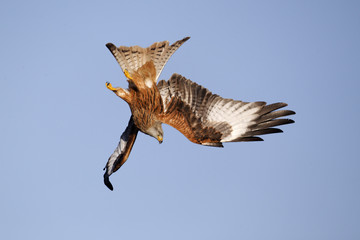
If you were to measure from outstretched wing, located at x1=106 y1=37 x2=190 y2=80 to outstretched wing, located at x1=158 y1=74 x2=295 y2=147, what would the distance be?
434mm

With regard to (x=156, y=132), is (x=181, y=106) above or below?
above

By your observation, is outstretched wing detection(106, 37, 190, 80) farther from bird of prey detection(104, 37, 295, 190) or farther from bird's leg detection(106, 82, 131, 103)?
bird's leg detection(106, 82, 131, 103)

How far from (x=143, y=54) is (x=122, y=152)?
2.18m

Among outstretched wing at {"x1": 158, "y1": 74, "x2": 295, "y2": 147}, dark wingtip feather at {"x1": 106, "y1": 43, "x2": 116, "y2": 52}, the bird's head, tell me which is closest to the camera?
the bird's head

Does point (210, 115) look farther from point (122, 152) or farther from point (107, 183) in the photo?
point (107, 183)

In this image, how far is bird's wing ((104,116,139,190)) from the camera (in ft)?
44.1

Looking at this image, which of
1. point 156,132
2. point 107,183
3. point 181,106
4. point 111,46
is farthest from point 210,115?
point 107,183

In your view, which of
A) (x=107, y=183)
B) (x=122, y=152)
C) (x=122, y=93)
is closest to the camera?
(x=122, y=93)

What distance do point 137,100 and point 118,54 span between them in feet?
3.42

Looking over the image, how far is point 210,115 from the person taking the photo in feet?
42.8

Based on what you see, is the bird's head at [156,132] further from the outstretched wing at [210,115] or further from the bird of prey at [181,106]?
the outstretched wing at [210,115]

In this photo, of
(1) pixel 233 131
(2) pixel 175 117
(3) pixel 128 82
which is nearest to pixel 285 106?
(1) pixel 233 131

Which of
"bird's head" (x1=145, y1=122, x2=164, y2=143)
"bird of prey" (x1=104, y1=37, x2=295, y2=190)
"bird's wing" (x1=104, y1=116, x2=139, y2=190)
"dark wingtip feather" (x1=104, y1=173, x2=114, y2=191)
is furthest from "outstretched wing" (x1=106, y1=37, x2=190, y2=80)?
"dark wingtip feather" (x1=104, y1=173, x2=114, y2=191)

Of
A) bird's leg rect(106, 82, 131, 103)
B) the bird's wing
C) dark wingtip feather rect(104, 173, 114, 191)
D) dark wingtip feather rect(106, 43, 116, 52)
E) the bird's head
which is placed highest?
dark wingtip feather rect(106, 43, 116, 52)
